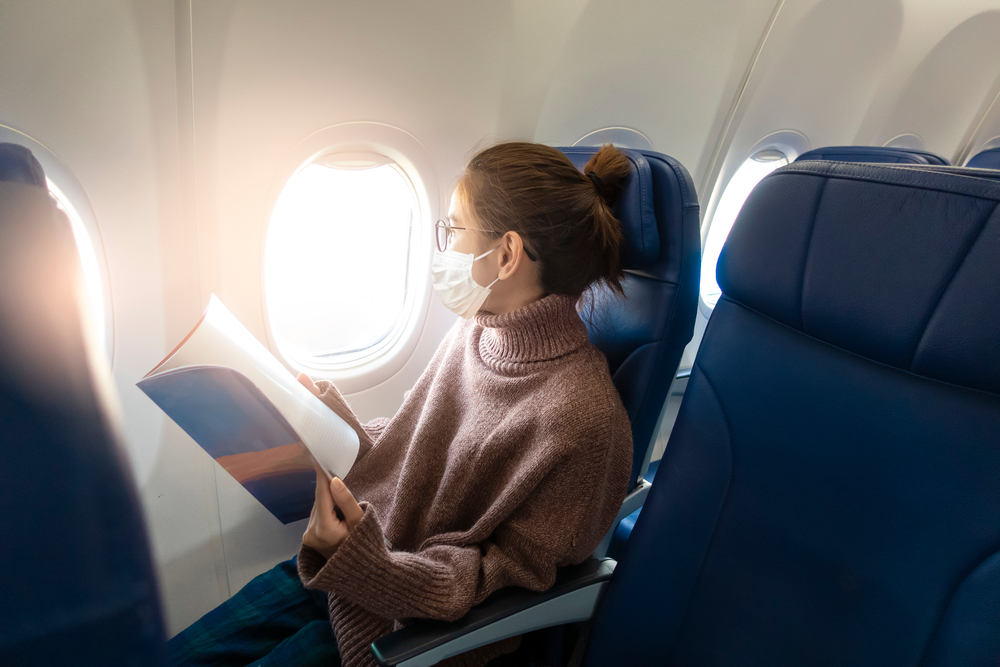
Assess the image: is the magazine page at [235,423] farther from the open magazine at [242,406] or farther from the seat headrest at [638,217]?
the seat headrest at [638,217]

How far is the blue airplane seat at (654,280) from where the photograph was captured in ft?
3.55

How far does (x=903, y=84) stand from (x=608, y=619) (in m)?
4.19

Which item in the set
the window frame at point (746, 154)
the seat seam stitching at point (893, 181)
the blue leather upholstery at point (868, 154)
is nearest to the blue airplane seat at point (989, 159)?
the window frame at point (746, 154)

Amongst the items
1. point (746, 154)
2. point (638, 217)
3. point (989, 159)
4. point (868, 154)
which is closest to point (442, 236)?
point (638, 217)

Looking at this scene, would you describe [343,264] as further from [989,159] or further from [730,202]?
[989,159]

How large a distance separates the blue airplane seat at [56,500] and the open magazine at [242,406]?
10 centimetres

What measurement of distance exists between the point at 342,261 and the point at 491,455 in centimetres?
141

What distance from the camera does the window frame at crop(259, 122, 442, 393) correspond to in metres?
1.50

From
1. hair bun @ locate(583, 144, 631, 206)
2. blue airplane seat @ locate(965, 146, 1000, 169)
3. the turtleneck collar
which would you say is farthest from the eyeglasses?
blue airplane seat @ locate(965, 146, 1000, 169)

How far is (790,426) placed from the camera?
0.87m

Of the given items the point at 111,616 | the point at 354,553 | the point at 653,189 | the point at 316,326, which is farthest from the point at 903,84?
the point at 111,616

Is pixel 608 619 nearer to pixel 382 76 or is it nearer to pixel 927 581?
pixel 927 581

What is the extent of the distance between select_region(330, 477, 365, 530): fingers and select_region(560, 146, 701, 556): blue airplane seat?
0.61 meters

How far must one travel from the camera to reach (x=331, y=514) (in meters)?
0.86
